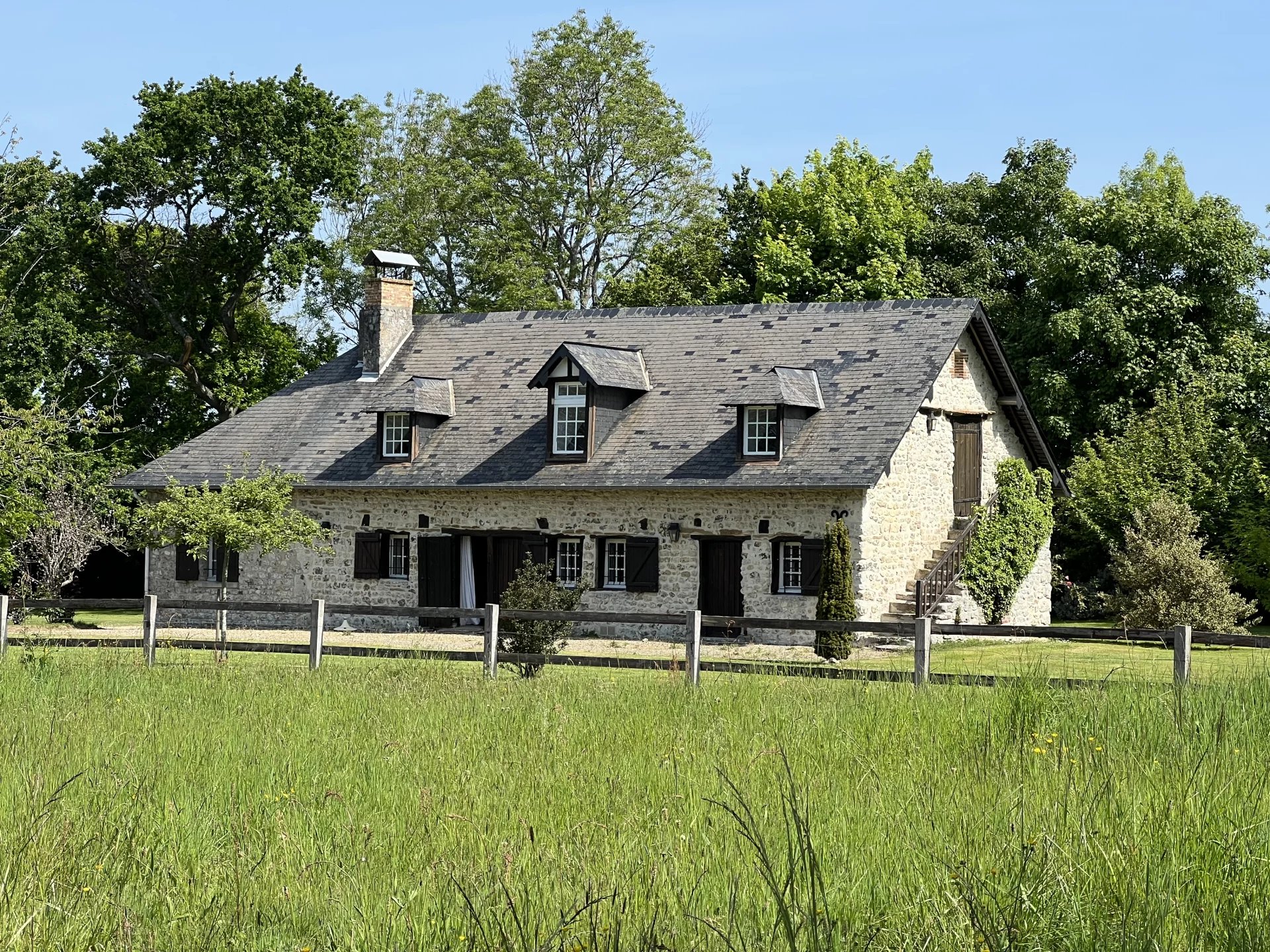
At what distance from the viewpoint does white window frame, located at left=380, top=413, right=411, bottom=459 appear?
3031 cm

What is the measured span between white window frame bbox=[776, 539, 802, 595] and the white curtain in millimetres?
6113

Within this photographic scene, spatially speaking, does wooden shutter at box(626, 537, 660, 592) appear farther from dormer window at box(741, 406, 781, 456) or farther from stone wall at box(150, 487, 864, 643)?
dormer window at box(741, 406, 781, 456)

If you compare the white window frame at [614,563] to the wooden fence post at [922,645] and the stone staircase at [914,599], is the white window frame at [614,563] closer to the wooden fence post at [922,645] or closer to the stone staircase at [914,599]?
the stone staircase at [914,599]

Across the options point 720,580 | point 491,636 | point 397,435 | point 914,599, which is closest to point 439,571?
point 397,435

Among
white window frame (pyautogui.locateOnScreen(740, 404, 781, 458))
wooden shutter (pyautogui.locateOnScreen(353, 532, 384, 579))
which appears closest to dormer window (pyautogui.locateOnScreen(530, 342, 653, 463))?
white window frame (pyautogui.locateOnScreen(740, 404, 781, 458))

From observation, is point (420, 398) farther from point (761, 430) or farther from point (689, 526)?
point (761, 430)

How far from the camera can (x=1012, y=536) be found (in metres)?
30.0

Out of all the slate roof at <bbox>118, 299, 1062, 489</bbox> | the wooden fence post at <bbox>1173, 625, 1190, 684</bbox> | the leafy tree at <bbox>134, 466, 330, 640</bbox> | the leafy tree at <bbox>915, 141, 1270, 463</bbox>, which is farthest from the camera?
the leafy tree at <bbox>915, 141, 1270, 463</bbox>

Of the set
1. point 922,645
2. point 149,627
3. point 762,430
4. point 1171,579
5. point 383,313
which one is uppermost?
point 383,313

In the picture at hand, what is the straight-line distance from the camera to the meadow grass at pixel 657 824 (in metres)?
5.31

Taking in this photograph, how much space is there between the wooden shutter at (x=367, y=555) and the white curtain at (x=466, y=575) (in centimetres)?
166

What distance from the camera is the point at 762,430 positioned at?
2730 centimetres

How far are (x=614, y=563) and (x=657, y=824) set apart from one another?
2156 cm

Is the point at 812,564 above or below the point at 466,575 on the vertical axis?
above
